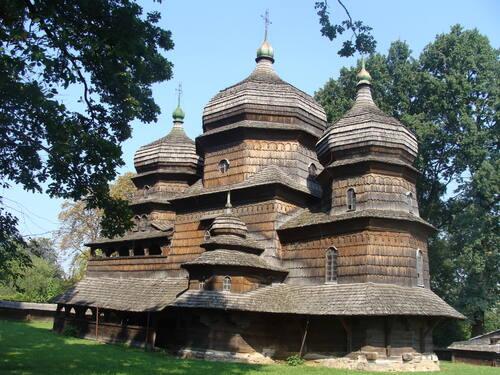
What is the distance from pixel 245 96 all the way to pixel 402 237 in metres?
9.01

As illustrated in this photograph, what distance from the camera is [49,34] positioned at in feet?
29.1

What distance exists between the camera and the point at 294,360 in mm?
17219

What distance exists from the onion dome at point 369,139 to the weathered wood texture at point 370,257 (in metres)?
2.81

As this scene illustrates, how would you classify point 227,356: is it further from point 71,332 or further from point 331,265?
point 71,332

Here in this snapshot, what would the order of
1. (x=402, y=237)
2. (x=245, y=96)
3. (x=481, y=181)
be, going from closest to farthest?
1. (x=402, y=237)
2. (x=245, y=96)
3. (x=481, y=181)

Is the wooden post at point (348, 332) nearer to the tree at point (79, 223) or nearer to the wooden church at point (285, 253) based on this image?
the wooden church at point (285, 253)

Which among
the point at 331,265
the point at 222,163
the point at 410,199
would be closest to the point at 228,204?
the point at 222,163

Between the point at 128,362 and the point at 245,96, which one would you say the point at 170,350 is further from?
the point at 245,96

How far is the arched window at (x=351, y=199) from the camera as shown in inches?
720

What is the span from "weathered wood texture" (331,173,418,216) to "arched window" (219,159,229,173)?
539cm

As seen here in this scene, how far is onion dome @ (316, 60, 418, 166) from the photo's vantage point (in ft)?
60.5

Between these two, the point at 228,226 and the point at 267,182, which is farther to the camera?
the point at 267,182

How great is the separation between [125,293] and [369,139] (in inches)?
472

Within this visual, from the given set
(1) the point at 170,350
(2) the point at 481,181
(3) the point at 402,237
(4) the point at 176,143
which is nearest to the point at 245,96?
(4) the point at 176,143
